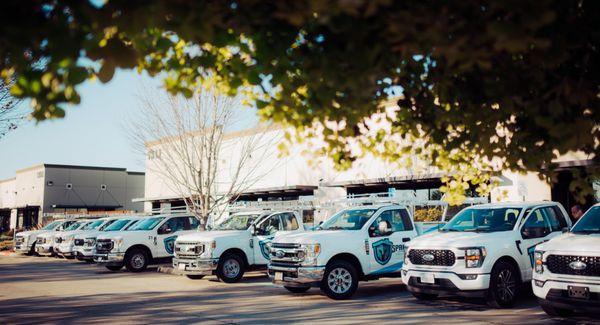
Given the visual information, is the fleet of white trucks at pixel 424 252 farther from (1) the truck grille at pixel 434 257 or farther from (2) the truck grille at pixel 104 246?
(2) the truck grille at pixel 104 246

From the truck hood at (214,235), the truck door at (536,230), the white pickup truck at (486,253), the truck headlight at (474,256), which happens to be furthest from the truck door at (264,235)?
the truck door at (536,230)

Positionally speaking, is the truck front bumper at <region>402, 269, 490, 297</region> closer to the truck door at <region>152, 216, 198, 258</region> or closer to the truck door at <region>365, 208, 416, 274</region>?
the truck door at <region>365, 208, 416, 274</region>

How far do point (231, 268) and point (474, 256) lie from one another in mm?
7425

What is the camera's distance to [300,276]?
11883 mm

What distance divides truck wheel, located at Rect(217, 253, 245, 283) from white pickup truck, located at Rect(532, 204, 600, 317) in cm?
843

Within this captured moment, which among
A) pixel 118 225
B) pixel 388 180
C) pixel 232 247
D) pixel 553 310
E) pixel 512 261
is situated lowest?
pixel 553 310

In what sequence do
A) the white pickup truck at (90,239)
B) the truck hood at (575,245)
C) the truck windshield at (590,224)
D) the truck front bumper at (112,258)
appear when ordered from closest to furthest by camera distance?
the truck hood at (575,245)
the truck windshield at (590,224)
the truck front bumper at (112,258)
the white pickup truck at (90,239)

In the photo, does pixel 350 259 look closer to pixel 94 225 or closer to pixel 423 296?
pixel 423 296

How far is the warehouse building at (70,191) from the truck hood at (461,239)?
4729 cm

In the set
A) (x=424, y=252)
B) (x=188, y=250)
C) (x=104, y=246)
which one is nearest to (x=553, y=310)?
(x=424, y=252)

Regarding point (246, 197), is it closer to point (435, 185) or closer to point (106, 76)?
point (435, 185)

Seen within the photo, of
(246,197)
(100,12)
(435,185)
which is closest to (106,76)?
(100,12)

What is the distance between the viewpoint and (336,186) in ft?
88.3

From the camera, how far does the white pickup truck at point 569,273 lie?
8336mm
